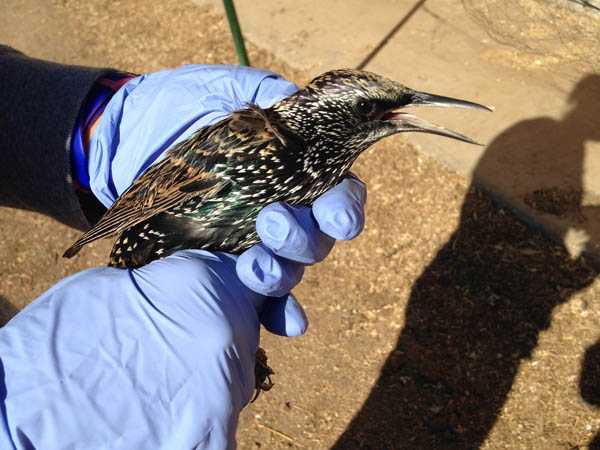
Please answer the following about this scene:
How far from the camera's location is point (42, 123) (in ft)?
9.12

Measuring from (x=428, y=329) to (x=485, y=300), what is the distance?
1.19ft

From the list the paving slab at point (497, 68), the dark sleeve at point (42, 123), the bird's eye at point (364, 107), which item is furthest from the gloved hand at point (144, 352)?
the paving slab at point (497, 68)

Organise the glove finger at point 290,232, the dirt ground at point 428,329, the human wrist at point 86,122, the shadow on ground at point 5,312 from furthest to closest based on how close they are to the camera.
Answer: the dirt ground at point 428,329, the shadow on ground at point 5,312, the human wrist at point 86,122, the glove finger at point 290,232

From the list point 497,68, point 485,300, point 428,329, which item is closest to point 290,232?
point 428,329

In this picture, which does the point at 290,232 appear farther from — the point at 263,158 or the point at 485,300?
the point at 485,300

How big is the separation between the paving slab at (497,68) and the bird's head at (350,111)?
78.8 inches

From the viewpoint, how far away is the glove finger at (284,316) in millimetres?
2521

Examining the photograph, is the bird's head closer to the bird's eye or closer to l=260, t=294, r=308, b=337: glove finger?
the bird's eye

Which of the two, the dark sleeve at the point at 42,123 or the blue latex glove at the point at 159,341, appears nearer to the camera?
the blue latex glove at the point at 159,341

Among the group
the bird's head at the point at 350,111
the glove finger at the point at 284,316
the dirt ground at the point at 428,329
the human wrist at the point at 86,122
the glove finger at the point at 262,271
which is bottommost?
the dirt ground at the point at 428,329

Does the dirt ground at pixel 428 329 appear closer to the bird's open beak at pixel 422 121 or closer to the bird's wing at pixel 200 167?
the bird's wing at pixel 200 167

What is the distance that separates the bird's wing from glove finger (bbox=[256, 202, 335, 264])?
184 mm

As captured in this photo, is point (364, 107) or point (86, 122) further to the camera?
point (86, 122)

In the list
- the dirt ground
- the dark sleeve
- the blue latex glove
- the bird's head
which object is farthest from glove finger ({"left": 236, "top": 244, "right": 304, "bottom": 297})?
the dirt ground
